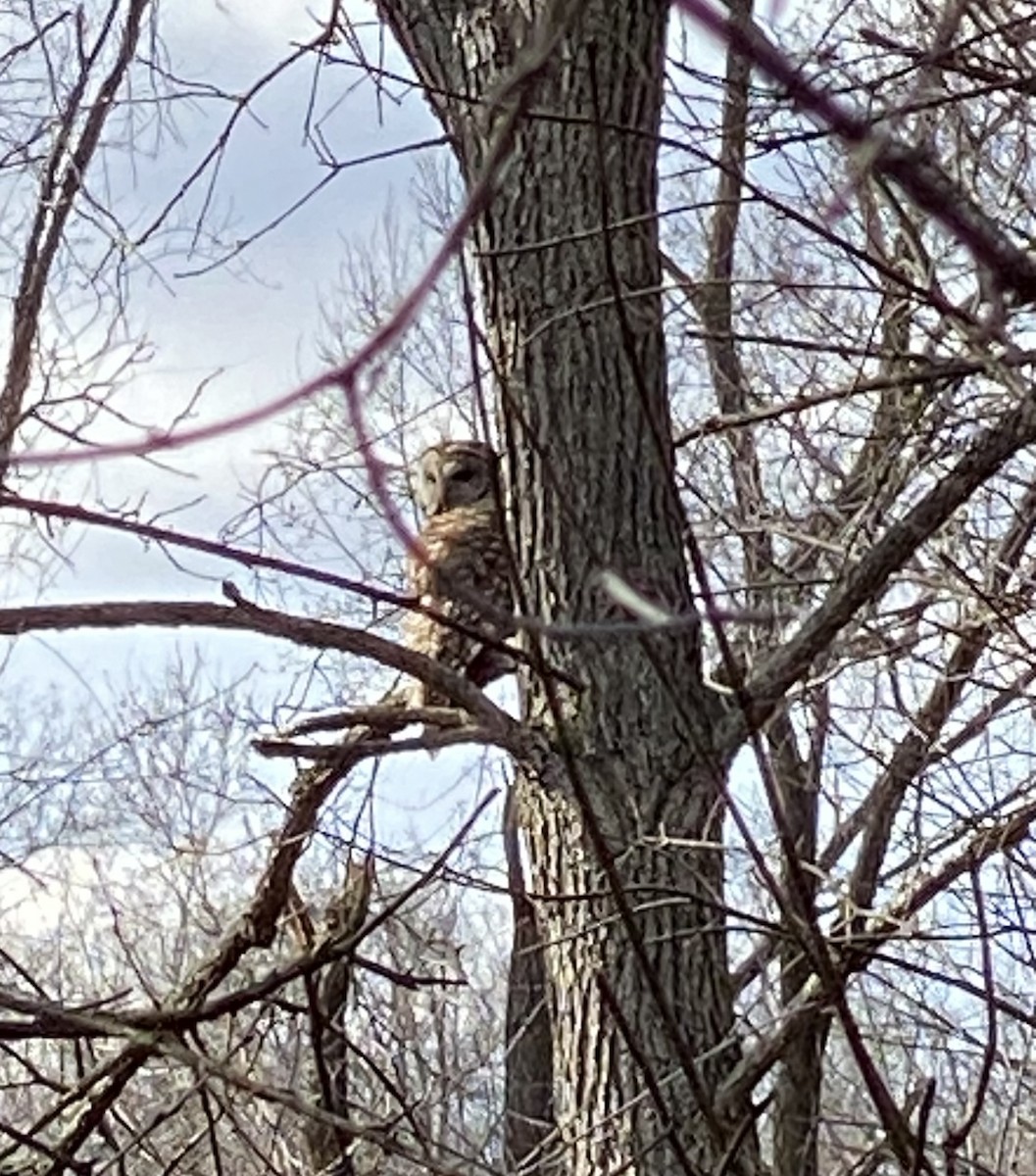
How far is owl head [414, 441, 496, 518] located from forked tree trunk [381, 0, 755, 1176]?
128 centimetres

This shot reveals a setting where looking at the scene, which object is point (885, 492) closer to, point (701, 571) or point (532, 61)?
point (701, 571)

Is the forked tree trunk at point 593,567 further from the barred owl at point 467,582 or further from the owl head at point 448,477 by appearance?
the owl head at point 448,477

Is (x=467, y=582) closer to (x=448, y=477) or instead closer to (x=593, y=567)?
(x=593, y=567)

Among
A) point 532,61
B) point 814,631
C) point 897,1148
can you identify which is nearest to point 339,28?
point 814,631

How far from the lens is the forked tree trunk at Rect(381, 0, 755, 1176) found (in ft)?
11.0

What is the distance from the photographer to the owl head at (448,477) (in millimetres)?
4957

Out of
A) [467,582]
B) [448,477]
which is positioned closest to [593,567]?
[467,582]

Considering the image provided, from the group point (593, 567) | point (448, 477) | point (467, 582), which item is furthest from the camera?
point (448, 477)

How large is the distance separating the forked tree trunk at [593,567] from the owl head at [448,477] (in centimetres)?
128

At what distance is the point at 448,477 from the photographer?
502 centimetres

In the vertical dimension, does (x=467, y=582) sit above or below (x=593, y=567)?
above

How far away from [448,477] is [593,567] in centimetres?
180

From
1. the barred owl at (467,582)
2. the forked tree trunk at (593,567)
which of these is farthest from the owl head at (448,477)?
the forked tree trunk at (593,567)

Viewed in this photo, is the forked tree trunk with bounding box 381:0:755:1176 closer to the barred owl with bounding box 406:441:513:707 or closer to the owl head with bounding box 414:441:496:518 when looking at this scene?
the barred owl with bounding box 406:441:513:707
